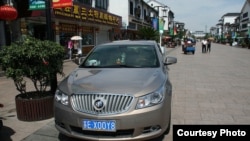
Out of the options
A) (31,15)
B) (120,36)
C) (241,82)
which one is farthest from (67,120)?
(120,36)

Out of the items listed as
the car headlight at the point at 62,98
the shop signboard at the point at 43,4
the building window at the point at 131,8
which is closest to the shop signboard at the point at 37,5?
the shop signboard at the point at 43,4

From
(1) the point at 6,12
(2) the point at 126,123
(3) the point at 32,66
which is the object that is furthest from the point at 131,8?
(2) the point at 126,123

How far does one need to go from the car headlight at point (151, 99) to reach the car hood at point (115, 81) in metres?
0.07

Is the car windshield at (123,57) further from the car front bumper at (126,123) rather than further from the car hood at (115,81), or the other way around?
the car front bumper at (126,123)

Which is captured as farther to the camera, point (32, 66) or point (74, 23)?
point (74, 23)

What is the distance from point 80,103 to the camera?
3.66 meters

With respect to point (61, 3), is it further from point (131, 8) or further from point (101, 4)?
point (131, 8)

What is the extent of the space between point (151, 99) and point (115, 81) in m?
0.62

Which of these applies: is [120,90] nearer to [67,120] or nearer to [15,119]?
[67,120]

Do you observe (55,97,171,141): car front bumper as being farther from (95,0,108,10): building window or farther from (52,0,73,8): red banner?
(95,0,108,10): building window

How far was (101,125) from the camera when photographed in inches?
138

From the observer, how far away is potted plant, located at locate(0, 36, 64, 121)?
5.03m

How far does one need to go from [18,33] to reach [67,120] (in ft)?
33.6

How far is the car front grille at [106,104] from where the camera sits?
3516 mm
